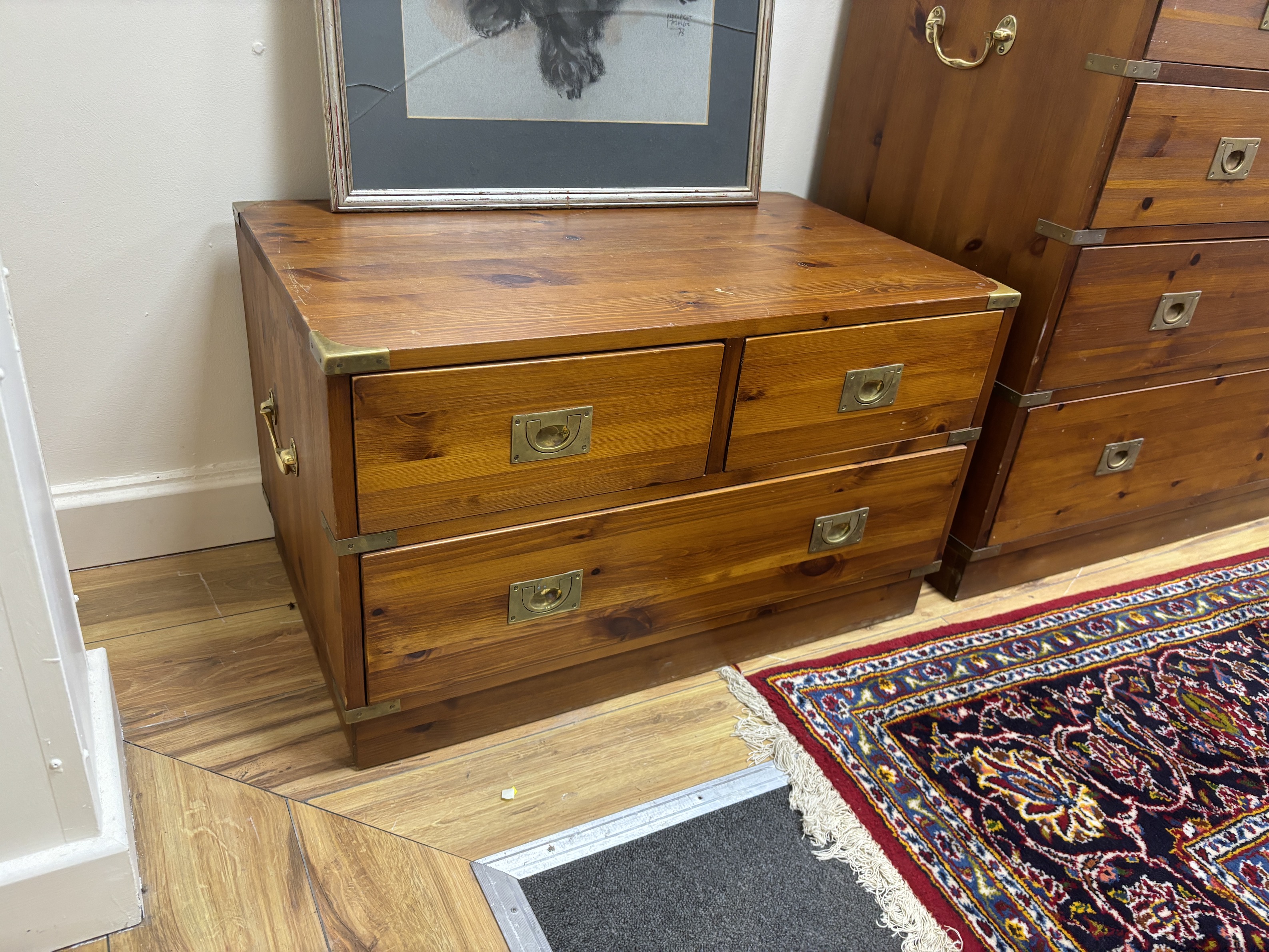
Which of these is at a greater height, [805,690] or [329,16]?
[329,16]

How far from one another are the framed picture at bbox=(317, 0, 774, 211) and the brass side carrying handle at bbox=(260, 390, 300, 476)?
0.89ft

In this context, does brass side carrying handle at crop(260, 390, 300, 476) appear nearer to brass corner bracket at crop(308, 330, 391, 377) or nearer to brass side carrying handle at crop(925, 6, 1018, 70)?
brass corner bracket at crop(308, 330, 391, 377)

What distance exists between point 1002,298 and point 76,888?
1.19 m

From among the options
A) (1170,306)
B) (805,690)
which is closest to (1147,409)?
(1170,306)

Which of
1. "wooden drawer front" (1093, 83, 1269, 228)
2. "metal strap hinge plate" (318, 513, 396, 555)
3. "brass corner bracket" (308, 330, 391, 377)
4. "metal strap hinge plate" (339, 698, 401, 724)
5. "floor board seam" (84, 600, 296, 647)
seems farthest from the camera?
"floor board seam" (84, 600, 296, 647)

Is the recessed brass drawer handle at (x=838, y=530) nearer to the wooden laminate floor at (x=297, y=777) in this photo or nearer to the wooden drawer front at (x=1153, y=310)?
the wooden laminate floor at (x=297, y=777)

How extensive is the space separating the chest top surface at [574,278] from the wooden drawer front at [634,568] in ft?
0.72

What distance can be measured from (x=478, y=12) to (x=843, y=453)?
2.42 feet

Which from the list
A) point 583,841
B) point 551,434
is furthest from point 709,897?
point 551,434

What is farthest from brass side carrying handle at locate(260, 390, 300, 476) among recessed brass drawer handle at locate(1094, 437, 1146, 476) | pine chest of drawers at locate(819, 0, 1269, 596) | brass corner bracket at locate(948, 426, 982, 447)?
recessed brass drawer handle at locate(1094, 437, 1146, 476)

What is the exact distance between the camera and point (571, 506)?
1016 millimetres

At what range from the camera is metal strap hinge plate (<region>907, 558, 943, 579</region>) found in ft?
4.49

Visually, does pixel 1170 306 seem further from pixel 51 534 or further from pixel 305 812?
pixel 51 534

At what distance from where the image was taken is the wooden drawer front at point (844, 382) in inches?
41.1
